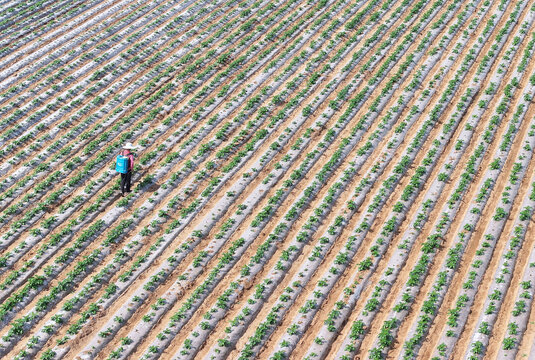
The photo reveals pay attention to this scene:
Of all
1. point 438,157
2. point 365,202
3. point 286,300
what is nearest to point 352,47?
point 438,157

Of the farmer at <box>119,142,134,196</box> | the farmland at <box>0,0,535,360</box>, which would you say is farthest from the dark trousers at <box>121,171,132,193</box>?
the farmland at <box>0,0,535,360</box>

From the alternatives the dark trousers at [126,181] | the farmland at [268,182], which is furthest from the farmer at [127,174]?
the farmland at [268,182]

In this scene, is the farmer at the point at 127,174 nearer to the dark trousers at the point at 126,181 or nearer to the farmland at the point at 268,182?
the dark trousers at the point at 126,181

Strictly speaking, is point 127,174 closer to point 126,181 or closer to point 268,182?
point 126,181

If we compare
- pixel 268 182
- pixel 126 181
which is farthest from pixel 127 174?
pixel 268 182

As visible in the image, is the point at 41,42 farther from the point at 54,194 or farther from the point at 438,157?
the point at 438,157
